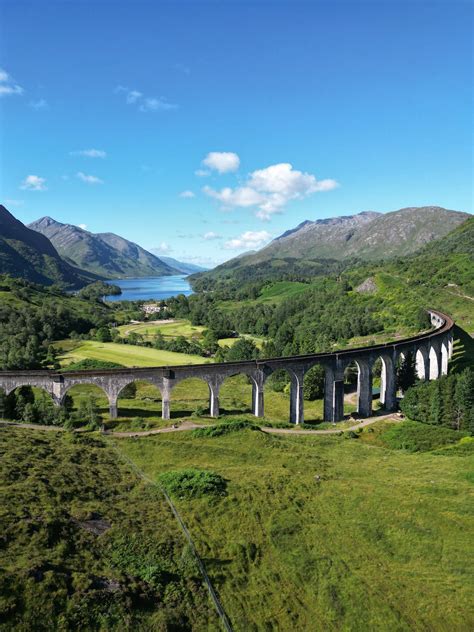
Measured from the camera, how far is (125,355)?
334 ft

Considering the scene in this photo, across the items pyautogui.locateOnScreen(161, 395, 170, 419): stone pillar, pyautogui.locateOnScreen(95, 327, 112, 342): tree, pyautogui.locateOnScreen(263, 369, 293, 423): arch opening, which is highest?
pyautogui.locateOnScreen(95, 327, 112, 342): tree

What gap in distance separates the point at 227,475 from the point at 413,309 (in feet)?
325

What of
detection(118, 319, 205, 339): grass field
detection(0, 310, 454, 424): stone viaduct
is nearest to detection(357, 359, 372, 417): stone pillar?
A: detection(0, 310, 454, 424): stone viaduct

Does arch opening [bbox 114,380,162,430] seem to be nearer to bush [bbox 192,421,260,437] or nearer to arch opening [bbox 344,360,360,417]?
bush [bbox 192,421,260,437]

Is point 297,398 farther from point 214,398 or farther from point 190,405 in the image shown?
point 190,405

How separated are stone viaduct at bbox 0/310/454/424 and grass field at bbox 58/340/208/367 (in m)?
39.4

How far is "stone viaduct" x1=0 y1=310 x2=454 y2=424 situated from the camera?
51.2 m

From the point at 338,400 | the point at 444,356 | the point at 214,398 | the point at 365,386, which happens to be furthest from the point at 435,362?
the point at 214,398

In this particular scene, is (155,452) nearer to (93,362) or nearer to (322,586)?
(322,586)

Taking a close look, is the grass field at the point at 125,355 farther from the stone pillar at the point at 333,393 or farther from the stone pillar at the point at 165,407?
the stone pillar at the point at 333,393

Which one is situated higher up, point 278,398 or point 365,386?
point 365,386

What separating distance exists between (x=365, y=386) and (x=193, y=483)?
1499 inches

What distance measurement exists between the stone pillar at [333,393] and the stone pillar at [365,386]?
165 inches

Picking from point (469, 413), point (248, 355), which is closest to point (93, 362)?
point (248, 355)
